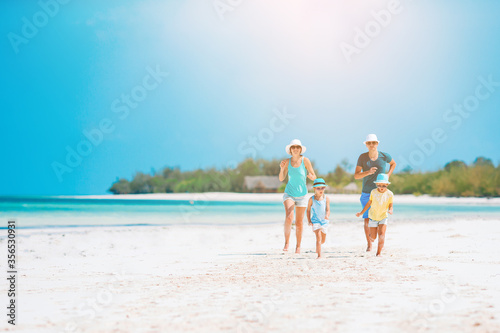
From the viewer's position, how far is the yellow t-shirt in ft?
23.5

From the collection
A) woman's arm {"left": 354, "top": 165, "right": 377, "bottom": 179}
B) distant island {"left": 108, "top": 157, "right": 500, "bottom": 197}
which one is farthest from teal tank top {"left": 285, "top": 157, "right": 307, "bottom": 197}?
distant island {"left": 108, "top": 157, "right": 500, "bottom": 197}

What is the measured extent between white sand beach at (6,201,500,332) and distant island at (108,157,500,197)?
43.4m

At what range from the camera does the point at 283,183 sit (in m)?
67.3

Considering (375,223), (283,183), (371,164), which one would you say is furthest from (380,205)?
(283,183)

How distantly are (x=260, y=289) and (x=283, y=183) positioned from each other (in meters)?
62.8

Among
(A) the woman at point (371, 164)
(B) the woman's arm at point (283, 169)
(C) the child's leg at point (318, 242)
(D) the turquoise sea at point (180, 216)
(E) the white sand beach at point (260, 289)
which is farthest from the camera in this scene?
(D) the turquoise sea at point (180, 216)

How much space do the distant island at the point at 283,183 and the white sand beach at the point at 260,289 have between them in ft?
142

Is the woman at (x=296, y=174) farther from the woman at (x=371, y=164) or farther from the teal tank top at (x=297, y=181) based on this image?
the woman at (x=371, y=164)

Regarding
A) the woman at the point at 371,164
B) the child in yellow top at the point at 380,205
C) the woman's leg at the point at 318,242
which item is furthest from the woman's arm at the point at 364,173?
the woman's leg at the point at 318,242

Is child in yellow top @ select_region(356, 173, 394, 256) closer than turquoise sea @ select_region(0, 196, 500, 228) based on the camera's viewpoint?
Yes

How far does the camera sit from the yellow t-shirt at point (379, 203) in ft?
23.5

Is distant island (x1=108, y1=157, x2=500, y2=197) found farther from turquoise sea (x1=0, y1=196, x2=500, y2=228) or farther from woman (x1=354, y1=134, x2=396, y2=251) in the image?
woman (x1=354, y1=134, x2=396, y2=251)

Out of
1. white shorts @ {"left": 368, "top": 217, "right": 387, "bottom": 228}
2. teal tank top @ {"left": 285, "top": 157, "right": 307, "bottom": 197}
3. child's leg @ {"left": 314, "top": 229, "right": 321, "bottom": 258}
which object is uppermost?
teal tank top @ {"left": 285, "top": 157, "right": 307, "bottom": 197}

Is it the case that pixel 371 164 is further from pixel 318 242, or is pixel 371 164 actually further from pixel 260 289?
pixel 260 289
